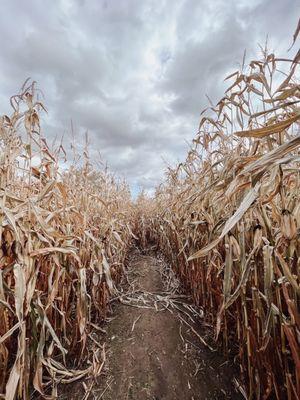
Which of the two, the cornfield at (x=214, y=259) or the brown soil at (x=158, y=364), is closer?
the cornfield at (x=214, y=259)

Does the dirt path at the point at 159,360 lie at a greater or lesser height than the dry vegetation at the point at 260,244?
lesser

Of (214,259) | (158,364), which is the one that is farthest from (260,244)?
(158,364)

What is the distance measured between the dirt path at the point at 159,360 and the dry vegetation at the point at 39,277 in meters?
0.16

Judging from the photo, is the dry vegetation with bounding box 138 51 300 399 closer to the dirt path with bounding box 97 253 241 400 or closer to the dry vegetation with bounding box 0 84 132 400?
the dirt path with bounding box 97 253 241 400

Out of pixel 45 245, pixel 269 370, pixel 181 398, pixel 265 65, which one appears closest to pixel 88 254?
pixel 45 245

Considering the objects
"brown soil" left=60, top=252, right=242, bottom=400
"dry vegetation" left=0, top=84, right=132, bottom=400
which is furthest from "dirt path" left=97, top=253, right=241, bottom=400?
"dry vegetation" left=0, top=84, right=132, bottom=400

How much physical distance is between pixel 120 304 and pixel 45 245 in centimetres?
122

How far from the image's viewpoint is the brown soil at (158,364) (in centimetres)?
121

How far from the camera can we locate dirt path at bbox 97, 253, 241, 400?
122cm

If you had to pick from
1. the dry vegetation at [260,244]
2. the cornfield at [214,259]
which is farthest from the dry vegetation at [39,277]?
the dry vegetation at [260,244]

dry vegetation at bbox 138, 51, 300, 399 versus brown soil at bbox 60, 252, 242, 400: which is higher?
dry vegetation at bbox 138, 51, 300, 399

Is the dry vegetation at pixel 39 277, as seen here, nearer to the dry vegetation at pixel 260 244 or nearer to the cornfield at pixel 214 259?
the cornfield at pixel 214 259

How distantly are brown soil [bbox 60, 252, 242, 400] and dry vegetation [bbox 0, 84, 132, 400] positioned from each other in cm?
14

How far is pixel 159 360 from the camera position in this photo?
4.62ft
